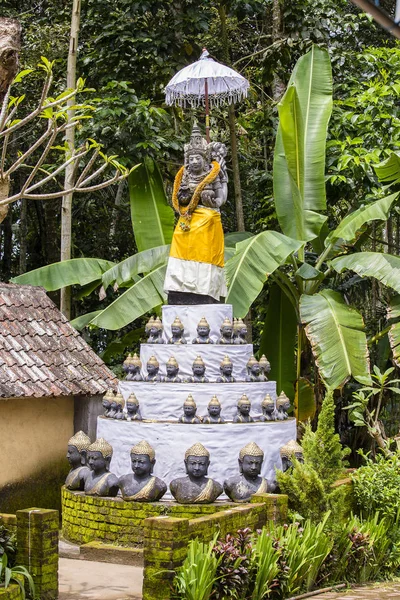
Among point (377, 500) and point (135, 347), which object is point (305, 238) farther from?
point (135, 347)

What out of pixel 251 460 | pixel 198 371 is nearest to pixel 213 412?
pixel 198 371

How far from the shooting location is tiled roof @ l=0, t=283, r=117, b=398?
11.4 meters

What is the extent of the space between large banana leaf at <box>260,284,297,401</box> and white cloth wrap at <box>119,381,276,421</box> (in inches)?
140

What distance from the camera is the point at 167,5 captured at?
1678 cm

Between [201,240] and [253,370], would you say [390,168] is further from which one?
[253,370]

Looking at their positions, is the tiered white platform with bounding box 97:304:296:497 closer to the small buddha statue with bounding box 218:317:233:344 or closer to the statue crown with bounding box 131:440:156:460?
the small buddha statue with bounding box 218:317:233:344

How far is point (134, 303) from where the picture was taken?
13.5 m

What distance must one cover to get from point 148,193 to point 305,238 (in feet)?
9.65

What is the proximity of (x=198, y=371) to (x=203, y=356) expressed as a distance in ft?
1.14

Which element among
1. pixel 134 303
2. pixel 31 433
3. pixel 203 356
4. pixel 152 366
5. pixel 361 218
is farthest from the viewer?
pixel 134 303

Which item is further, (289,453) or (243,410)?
(243,410)

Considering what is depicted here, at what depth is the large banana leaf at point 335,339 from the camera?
38.9 ft

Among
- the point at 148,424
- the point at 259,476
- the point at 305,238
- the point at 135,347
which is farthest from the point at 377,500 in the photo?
the point at 135,347

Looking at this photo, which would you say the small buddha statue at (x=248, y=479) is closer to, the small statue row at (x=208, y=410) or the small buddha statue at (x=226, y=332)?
the small statue row at (x=208, y=410)
